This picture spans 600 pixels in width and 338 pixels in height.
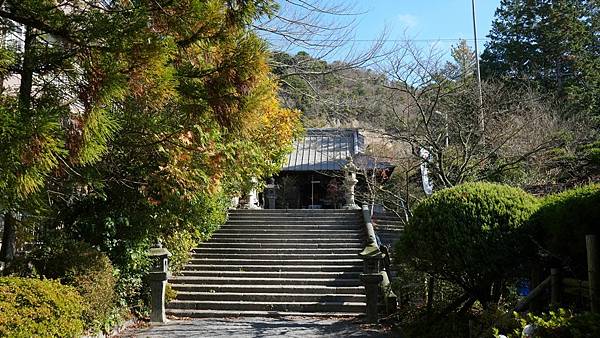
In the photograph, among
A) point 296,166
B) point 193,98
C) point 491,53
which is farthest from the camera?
point 491,53

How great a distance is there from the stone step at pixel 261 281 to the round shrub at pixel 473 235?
499 centimetres

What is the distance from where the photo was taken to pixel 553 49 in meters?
24.6

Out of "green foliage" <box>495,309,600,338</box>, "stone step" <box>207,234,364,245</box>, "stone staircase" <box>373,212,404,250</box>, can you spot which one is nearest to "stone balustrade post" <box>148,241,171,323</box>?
"stone step" <box>207,234,364,245</box>

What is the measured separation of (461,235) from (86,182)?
4600 millimetres

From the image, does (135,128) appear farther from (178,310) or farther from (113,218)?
(178,310)

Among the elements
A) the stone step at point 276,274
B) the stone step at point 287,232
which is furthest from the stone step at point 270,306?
A: the stone step at point 287,232

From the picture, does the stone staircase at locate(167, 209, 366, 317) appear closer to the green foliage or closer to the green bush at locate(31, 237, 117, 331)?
the green bush at locate(31, 237, 117, 331)

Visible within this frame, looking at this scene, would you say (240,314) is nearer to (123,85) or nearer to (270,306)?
(270,306)

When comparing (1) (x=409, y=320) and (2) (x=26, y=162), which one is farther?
(1) (x=409, y=320)

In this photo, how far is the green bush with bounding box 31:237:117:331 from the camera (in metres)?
7.16

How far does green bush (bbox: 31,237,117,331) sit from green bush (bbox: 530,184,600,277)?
19.3ft

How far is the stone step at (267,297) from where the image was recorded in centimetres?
1123

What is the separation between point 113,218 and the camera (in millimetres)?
8789

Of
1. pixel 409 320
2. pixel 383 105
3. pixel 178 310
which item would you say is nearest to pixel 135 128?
pixel 409 320
